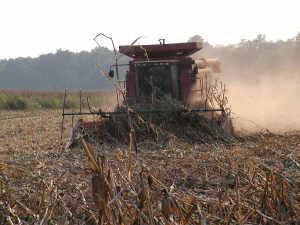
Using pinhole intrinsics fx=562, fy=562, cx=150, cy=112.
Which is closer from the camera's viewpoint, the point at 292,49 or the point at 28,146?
the point at 28,146

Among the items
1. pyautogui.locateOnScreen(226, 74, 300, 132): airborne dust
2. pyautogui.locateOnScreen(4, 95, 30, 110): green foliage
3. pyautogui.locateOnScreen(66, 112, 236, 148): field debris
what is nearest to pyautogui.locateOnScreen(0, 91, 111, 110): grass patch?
pyautogui.locateOnScreen(4, 95, 30, 110): green foliage

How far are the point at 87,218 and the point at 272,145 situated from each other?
A: 419cm

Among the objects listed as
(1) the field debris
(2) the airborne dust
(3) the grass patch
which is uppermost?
(1) the field debris

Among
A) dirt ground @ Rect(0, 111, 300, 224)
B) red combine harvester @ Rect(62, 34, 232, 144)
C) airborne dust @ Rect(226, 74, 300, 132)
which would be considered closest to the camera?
dirt ground @ Rect(0, 111, 300, 224)

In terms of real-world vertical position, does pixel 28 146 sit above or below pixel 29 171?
below

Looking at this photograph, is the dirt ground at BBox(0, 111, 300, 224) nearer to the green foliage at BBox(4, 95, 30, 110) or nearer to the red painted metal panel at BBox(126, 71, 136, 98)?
the red painted metal panel at BBox(126, 71, 136, 98)

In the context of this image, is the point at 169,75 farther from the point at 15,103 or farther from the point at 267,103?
the point at 15,103

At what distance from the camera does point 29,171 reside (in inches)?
194

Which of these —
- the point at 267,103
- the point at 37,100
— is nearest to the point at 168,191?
the point at 267,103

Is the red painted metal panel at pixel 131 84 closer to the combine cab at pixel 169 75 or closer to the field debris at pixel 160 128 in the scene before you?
the combine cab at pixel 169 75

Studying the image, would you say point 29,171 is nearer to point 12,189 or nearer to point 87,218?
point 12,189

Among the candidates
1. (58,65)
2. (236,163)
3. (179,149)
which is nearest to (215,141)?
(179,149)

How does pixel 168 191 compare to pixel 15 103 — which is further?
pixel 15 103

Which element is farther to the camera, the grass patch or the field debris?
the grass patch
